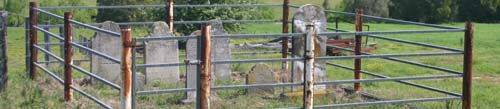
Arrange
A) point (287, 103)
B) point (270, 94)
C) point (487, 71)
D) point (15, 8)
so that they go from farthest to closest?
point (15, 8) → point (487, 71) → point (270, 94) → point (287, 103)

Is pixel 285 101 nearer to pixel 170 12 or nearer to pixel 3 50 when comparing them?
pixel 3 50

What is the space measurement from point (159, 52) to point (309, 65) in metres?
4.80

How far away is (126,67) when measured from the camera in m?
8.52

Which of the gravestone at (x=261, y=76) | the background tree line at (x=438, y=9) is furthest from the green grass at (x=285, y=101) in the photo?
the background tree line at (x=438, y=9)

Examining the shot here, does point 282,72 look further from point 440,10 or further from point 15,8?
point 440,10

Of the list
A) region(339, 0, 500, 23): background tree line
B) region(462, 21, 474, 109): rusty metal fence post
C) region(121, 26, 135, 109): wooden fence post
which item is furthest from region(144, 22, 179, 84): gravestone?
region(339, 0, 500, 23): background tree line

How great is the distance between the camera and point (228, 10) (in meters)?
23.6

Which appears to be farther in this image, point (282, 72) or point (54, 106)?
point (282, 72)

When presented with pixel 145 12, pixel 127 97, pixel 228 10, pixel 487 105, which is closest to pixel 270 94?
pixel 487 105

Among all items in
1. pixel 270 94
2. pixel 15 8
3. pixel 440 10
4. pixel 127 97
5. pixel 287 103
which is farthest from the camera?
pixel 440 10

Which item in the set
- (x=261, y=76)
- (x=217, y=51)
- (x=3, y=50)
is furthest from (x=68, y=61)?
(x=217, y=51)

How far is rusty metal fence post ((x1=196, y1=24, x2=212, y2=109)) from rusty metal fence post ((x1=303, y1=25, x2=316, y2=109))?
114 centimetres

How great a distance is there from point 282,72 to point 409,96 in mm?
2028

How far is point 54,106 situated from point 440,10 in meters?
43.2
